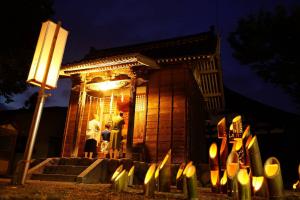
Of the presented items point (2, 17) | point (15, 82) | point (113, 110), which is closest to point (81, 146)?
point (113, 110)

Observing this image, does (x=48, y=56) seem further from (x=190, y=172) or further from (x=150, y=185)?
(x=190, y=172)

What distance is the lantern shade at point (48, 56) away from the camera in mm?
5520

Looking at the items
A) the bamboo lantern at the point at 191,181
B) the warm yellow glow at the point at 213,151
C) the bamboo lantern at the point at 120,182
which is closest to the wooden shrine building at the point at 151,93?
the bamboo lantern at the point at 120,182

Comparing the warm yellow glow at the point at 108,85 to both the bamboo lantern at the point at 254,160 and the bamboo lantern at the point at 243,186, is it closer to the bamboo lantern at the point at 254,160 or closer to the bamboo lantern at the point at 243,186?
the bamboo lantern at the point at 254,160

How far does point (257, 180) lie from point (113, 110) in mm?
12270

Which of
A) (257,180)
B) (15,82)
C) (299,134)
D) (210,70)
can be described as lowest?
(257,180)

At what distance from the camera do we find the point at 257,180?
4023mm

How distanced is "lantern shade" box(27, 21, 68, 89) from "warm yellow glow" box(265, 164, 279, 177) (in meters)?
4.57

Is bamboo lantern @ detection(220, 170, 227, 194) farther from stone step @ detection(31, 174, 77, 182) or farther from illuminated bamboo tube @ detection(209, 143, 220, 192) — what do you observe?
stone step @ detection(31, 174, 77, 182)

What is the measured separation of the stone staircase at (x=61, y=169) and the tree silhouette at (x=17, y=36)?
659 cm

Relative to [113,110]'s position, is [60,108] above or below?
above

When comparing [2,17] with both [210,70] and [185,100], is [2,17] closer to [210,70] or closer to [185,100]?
[185,100]

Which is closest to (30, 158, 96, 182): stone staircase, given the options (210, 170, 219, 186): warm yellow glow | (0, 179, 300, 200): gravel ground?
(0, 179, 300, 200): gravel ground

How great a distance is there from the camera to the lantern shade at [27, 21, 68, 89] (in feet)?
18.1
